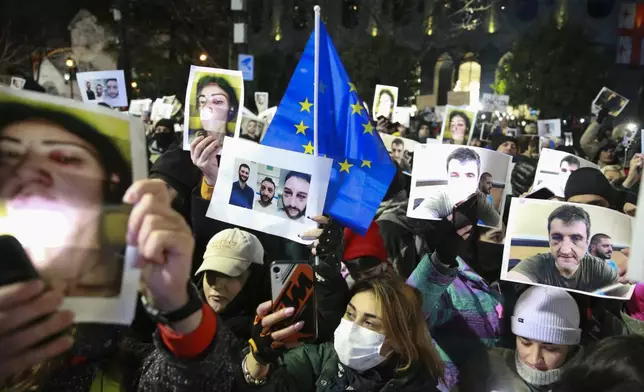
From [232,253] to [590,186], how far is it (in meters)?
2.41

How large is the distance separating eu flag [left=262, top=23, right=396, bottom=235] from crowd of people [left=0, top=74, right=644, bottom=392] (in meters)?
0.16

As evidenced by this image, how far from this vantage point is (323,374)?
106 inches

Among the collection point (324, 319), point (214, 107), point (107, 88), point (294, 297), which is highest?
point (107, 88)

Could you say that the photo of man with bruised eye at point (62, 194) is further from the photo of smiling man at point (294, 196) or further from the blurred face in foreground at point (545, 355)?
the blurred face in foreground at point (545, 355)

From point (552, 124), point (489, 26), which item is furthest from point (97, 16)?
point (489, 26)

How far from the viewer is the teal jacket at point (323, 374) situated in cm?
261

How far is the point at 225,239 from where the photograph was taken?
114 inches

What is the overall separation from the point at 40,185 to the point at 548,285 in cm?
230

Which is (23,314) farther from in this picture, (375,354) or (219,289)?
(375,354)

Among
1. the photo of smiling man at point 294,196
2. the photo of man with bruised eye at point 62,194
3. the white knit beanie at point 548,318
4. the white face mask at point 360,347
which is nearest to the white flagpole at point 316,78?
the photo of smiling man at point 294,196

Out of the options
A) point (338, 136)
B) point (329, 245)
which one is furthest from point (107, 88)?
point (329, 245)

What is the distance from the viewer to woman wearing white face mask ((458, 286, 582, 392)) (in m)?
2.78

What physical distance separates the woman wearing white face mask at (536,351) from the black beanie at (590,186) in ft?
3.87

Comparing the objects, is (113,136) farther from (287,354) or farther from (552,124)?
(552,124)
